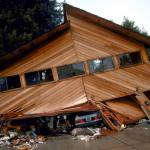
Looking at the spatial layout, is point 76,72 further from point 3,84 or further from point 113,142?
point 113,142

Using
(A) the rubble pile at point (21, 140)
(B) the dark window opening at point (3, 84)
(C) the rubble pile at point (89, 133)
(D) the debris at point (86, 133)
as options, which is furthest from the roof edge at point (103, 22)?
(A) the rubble pile at point (21, 140)

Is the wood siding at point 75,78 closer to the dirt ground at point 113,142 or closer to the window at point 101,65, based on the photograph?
the window at point 101,65

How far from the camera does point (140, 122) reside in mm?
16656

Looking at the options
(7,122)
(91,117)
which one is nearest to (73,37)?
(91,117)

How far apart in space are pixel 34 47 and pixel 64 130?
5495 mm

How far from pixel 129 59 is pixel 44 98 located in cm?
606

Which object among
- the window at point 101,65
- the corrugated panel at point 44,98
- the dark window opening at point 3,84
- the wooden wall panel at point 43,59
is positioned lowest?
the corrugated panel at point 44,98

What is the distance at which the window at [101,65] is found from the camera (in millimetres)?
18297

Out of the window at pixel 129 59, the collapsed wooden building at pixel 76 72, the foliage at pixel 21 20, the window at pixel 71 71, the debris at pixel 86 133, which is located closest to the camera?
the debris at pixel 86 133

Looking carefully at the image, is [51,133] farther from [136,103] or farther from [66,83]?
[136,103]

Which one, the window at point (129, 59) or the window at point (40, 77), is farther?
the window at point (129, 59)

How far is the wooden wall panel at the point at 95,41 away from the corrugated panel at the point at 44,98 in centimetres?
202

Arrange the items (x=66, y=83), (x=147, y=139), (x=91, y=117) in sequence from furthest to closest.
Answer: (x=66, y=83)
(x=91, y=117)
(x=147, y=139)

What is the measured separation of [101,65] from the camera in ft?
60.4
